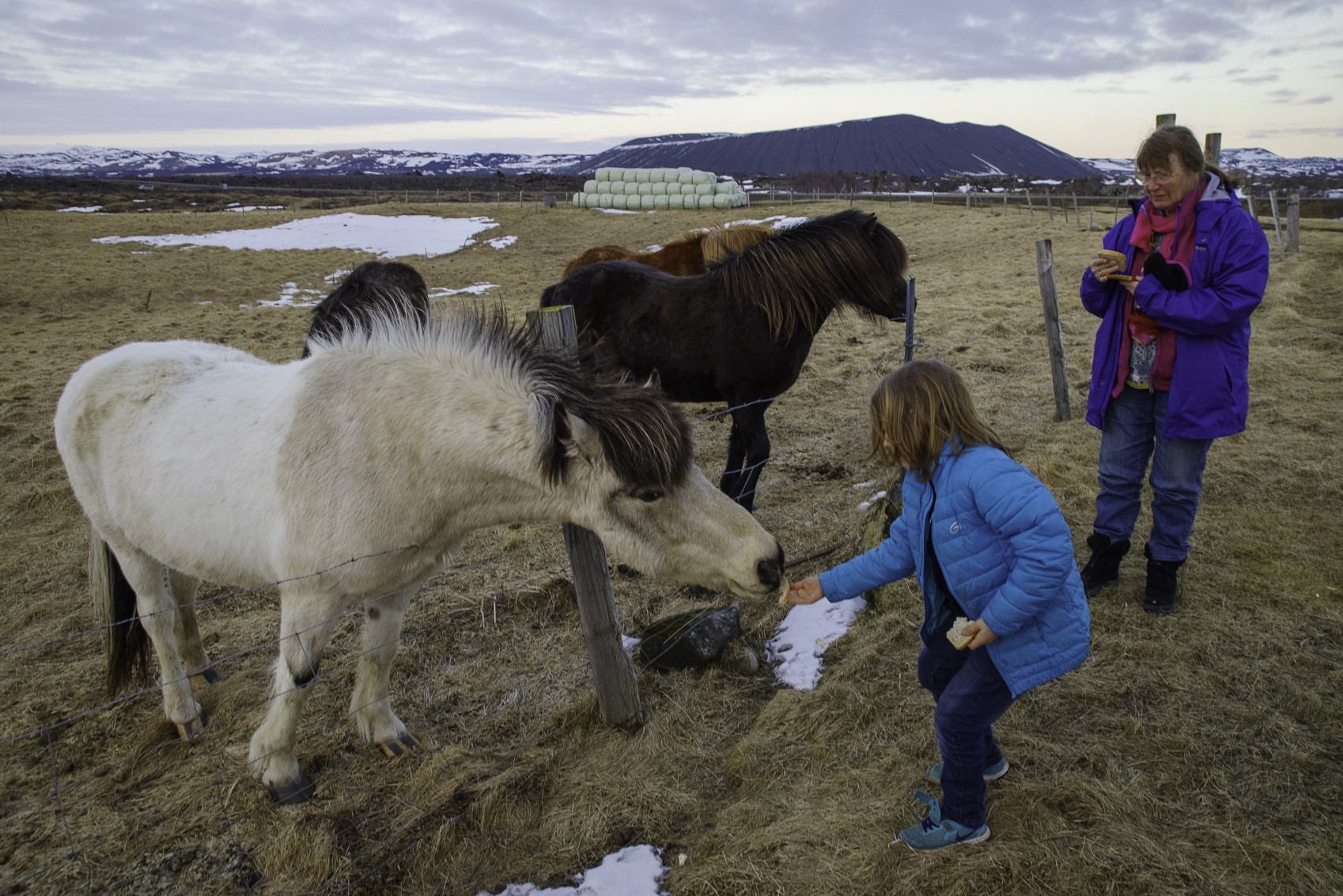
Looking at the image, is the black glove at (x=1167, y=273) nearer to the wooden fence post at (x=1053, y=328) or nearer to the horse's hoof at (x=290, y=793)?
the wooden fence post at (x=1053, y=328)

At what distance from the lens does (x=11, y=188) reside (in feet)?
144

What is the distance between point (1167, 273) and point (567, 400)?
259cm

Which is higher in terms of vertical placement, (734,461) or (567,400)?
(567,400)

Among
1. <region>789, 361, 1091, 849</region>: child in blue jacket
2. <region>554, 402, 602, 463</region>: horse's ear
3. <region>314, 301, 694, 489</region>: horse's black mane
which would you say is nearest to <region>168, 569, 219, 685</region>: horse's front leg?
<region>314, 301, 694, 489</region>: horse's black mane

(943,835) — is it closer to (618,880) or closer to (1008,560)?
(1008,560)

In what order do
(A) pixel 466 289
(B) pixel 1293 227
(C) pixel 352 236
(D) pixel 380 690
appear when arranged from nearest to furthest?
(D) pixel 380 690 < (B) pixel 1293 227 < (A) pixel 466 289 < (C) pixel 352 236

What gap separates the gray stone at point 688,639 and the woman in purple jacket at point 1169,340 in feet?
6.28

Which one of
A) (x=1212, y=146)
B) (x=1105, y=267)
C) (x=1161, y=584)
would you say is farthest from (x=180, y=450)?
(x=1212, y=146)

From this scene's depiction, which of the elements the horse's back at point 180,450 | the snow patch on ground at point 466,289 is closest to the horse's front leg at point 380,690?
the horse's back at point 180,450

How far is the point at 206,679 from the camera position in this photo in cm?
365

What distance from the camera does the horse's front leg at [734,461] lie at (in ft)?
15.1

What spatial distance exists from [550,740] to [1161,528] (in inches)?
118

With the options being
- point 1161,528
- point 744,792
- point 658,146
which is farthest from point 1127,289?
point 658,146

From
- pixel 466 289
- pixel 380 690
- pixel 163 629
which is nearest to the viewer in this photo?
pixel 380 690
